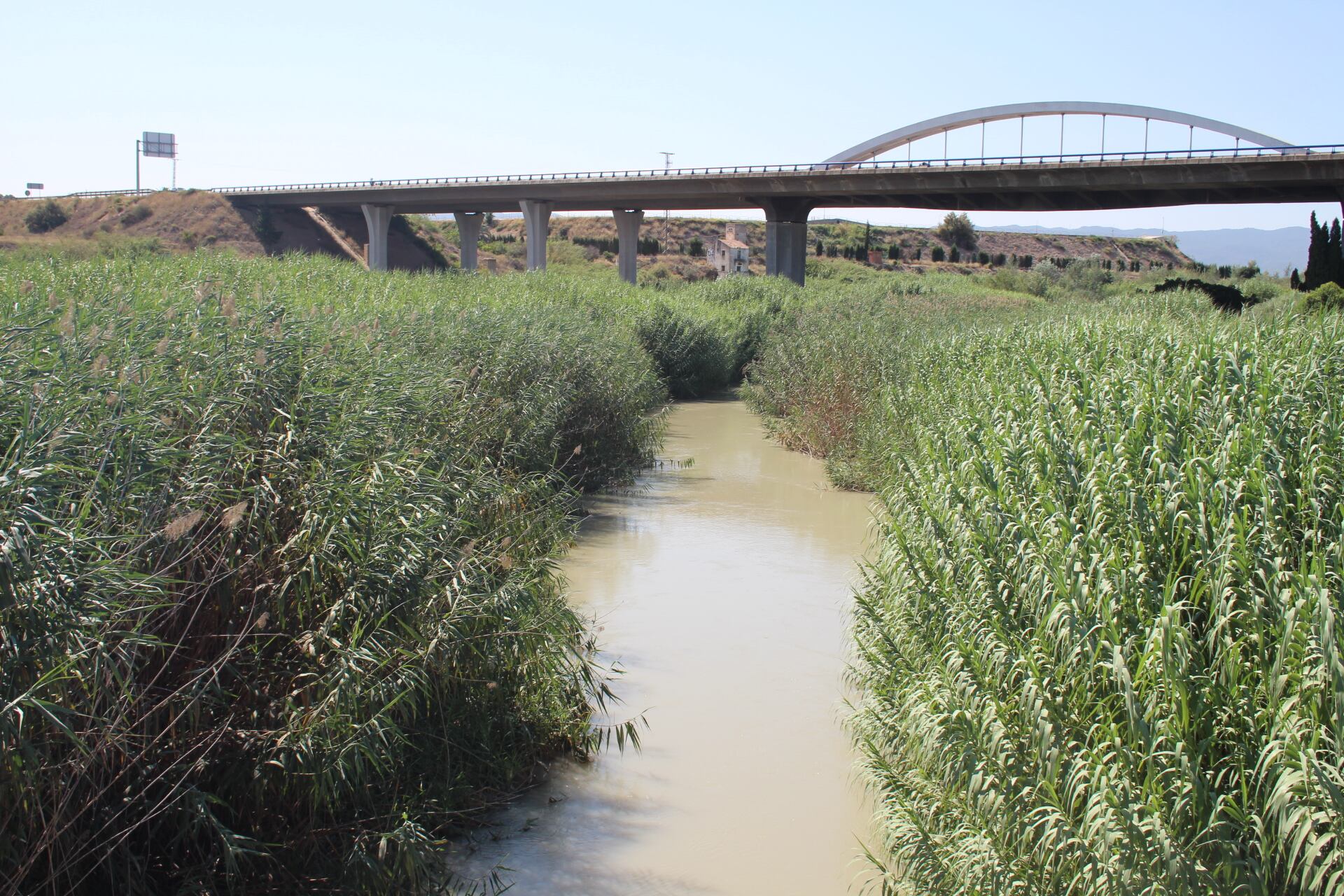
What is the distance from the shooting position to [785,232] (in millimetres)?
54031

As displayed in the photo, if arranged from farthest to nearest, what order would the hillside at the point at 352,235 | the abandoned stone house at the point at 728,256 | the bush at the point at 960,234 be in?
the bush at the point at 960,234
the abandoned stone house at the point at 728,256
the hillside at the point at 352,235

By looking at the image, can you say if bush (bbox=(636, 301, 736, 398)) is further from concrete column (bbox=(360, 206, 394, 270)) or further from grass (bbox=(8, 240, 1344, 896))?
concrete column (bbox=(360, 206, 394, 270))

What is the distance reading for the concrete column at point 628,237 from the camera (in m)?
60.5

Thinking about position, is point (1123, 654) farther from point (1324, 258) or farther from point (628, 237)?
point (628, 237)

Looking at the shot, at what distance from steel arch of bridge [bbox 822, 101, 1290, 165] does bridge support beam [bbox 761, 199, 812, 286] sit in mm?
5480

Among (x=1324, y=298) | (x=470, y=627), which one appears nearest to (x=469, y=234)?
(x=1324, y=298)

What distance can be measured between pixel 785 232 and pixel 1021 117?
2133 cm

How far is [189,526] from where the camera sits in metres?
4.26

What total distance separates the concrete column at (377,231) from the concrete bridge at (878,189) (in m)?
0.08

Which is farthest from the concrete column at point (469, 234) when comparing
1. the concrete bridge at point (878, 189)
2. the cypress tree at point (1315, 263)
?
the cypress tree at point (1315, 263)

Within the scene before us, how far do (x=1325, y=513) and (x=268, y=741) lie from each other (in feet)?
17.5

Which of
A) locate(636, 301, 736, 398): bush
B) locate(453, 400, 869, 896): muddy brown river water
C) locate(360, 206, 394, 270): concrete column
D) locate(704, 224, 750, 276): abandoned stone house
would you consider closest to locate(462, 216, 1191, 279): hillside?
locate(704, 224, 750, 276): abandoned stone house

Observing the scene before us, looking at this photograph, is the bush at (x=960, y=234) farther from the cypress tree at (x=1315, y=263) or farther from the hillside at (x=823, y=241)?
the cypress tree at (x=1315, y=263)

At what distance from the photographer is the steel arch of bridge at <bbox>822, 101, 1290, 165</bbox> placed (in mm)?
57812
